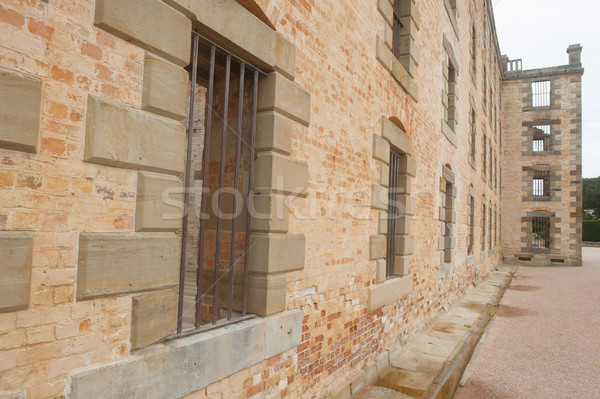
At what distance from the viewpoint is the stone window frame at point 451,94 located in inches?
366

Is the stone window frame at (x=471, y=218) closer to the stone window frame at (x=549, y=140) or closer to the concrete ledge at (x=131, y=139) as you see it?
the concrete ledge at (x=131, y=139)

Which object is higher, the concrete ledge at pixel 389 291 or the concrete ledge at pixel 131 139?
the concrete ledge at pixel 131 139

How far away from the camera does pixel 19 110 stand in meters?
1.73

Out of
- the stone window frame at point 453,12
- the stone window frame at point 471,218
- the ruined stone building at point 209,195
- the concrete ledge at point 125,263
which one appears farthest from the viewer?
the stone window frame at point 471,218

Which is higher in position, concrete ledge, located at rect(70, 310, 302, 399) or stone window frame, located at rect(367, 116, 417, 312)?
stone window frame, located at rect(367, 116, 417, 312)

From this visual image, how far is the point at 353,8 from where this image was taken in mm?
4641

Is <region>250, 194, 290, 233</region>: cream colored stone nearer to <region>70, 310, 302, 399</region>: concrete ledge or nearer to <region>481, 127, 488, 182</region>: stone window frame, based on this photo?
<region>70, 310, 302, 399</region>: concrete ledge

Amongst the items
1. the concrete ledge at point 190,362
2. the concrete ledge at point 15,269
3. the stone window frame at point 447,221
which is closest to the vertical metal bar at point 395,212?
the stone window frame at point 447,221

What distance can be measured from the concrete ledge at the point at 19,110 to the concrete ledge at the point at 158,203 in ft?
1.95

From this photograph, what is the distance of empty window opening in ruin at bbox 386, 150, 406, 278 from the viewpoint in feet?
21.0

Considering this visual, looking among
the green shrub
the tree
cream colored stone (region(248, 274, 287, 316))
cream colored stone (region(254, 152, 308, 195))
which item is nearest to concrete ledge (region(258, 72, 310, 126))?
cream colored stone (region(254, 152, 308, 195))

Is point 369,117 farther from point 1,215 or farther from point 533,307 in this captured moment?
point 533,307

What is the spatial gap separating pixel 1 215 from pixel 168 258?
36.3 inches

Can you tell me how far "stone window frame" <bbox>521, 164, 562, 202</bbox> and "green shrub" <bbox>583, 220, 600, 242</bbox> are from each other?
2010 cm
